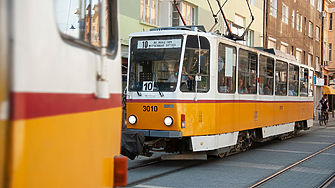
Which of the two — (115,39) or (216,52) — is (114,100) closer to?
(115,39)

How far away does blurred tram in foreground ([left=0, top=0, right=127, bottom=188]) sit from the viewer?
5.29ft

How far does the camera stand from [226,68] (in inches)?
395

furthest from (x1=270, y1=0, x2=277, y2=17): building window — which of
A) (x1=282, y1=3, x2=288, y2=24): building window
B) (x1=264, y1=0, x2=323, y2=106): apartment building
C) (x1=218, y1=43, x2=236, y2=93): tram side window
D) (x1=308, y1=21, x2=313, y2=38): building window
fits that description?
(x1=218, y1=43, x2=236, y2=93): tram side window

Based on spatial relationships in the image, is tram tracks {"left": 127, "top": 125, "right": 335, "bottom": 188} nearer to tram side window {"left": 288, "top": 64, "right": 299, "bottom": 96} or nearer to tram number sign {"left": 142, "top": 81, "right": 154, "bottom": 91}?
tram number sign {"left": 142, "top": 81, "right": 154, "bottom": 91}

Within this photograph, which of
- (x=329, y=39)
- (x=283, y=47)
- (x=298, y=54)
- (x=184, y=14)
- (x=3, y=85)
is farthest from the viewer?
(x=329, y=39)

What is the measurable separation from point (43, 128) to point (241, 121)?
9.31 m

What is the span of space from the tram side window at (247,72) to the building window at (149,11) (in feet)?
21.4

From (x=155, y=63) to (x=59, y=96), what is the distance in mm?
7161

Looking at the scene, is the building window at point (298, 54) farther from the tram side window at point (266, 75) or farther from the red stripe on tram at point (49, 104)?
the red stripe on tram at point (49, 104)

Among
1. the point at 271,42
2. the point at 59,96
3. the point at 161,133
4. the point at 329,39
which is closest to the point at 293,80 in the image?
the point at 161,133

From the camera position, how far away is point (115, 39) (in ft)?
9.75

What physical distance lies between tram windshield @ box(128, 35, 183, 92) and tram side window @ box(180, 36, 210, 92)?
0.18 meters

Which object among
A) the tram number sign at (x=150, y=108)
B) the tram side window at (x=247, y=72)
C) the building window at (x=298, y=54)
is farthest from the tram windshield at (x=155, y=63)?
the building window at (x=298, y=54)

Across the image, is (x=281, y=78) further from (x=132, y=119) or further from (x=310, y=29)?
(x=310, y=29)
